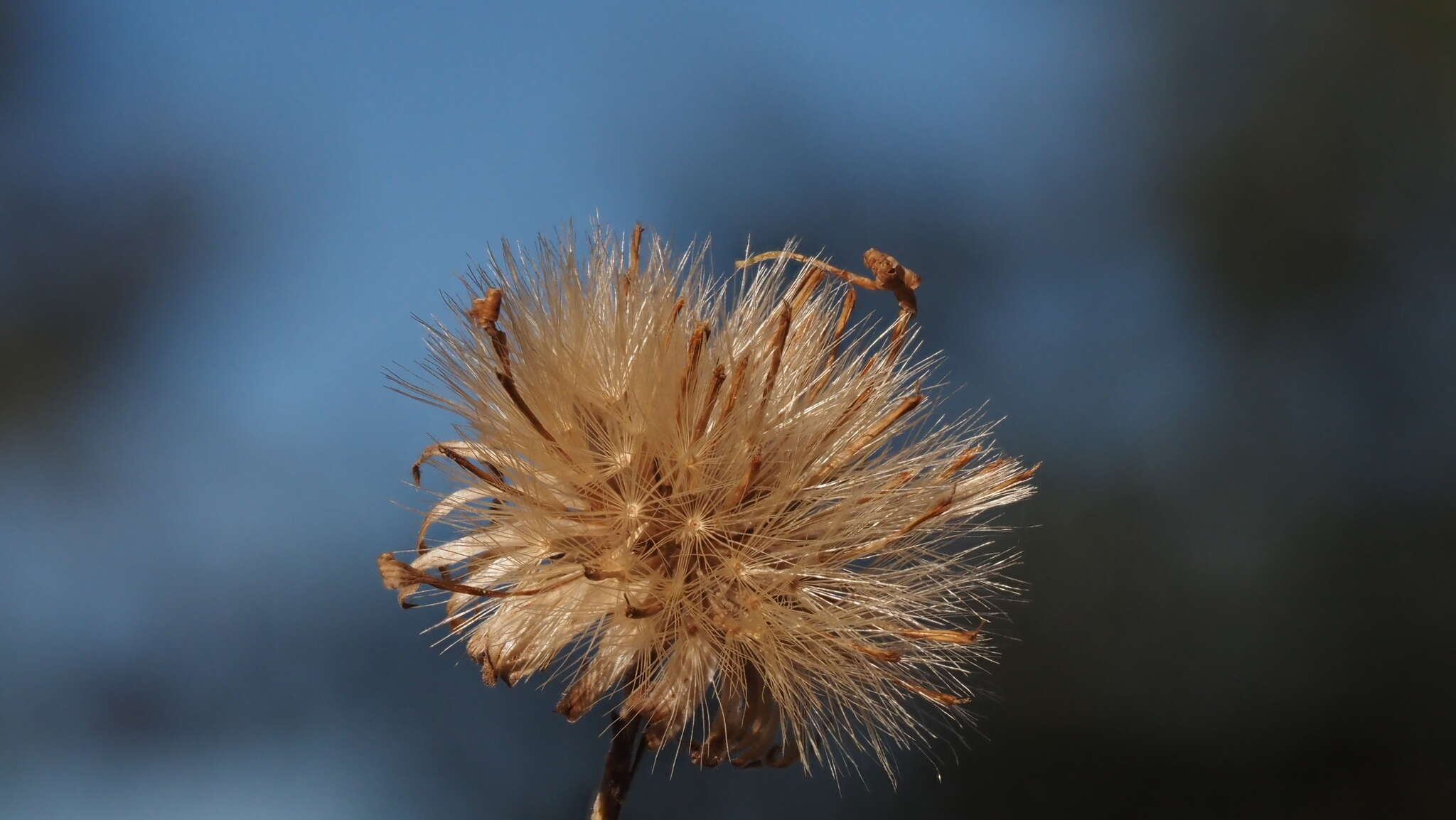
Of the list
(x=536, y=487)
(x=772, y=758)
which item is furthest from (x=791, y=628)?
(x=536, y=487)

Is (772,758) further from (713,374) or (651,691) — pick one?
(713,374)

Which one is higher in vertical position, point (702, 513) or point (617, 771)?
point (702, 513)

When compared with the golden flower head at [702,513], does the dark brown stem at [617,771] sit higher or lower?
lower

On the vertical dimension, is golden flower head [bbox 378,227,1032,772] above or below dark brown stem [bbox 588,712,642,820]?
above
